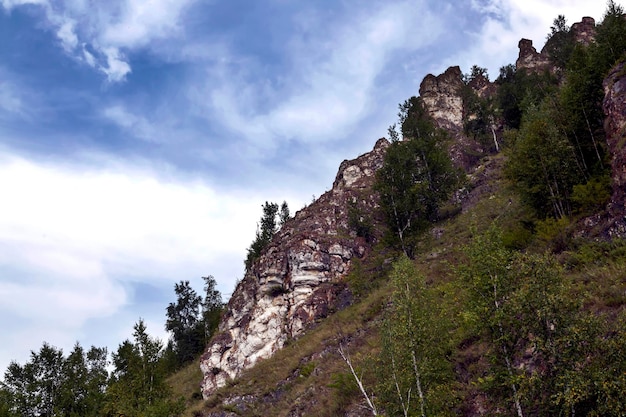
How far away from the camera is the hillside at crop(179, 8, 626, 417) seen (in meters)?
13.4

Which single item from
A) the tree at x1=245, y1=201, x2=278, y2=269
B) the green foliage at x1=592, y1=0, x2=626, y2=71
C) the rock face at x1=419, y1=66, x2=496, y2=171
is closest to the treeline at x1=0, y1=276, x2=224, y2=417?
the tree at x1=245, y1=201, x2=278, y2=269

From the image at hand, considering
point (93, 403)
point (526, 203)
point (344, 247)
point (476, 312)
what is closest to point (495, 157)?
point (344, 247)

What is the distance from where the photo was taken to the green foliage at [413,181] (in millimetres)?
44344

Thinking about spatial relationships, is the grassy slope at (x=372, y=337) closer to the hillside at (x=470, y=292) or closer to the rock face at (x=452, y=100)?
the hillside at (x=470, y=292)

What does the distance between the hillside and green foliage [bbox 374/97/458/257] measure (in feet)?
2.96

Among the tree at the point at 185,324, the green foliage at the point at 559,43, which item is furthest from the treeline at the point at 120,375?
the green foliage at the point at 559,43

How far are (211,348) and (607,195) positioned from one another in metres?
46.2

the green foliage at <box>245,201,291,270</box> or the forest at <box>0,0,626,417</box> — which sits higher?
the green foliage at <box>245,201,291,270</box>

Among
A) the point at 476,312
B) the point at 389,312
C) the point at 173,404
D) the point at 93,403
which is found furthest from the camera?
the point at 93,403

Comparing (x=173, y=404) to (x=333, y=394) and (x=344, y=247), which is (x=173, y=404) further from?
(x=344, y=247)

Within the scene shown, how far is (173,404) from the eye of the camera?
29.0m

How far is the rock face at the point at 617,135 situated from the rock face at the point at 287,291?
94.7 feet

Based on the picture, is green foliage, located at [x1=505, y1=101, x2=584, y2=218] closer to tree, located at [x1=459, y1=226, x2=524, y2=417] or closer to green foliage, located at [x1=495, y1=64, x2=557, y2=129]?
tree, located at [x1=459, y1=226, x2=524, y2=417]

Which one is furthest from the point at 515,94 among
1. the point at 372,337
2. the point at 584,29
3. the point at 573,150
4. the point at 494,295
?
the point at 494,295
